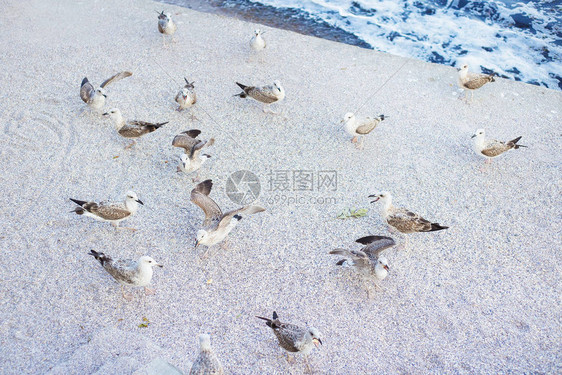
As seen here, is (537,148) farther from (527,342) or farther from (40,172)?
(40,172)

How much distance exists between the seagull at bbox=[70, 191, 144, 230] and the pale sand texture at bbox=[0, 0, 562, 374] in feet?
0.94

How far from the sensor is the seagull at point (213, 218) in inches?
208

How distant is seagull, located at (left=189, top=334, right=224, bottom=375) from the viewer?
3.92 metres

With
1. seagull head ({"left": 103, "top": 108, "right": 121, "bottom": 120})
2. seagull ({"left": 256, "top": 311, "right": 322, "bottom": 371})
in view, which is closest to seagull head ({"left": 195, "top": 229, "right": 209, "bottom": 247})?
seagull ({"left": 256, "top": 311, "right": 322, "bottom": 371})

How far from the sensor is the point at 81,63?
8.73m

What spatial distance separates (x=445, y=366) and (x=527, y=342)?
3.20 feet

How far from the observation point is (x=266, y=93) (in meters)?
7.51

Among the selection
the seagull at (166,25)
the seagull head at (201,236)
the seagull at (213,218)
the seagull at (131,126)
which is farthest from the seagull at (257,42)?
the seagull head at (201,236)

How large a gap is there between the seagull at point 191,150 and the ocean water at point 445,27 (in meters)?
5.23

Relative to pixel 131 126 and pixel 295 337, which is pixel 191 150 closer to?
pixel 131 126

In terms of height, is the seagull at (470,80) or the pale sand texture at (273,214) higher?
the seagull at (470,80)

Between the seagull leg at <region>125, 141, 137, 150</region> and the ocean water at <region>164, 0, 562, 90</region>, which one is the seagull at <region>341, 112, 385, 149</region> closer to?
the seagull leg at <region>125, 141, 137, 150</region>

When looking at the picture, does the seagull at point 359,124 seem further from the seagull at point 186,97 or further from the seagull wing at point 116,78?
the seagull wing at point 116,78

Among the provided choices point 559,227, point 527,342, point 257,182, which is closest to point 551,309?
point 527,342
